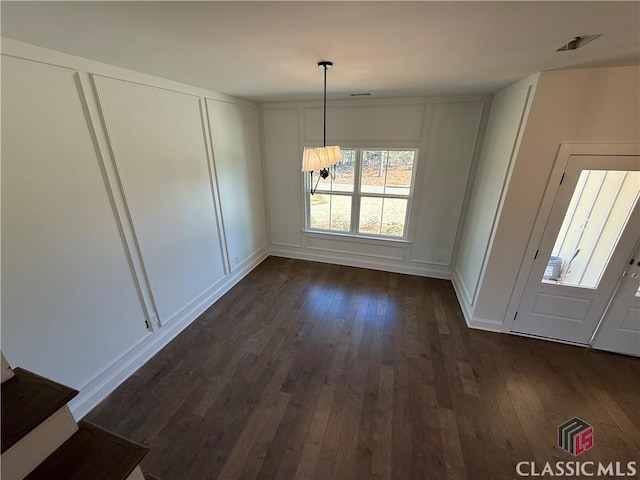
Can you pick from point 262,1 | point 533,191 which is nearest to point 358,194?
point 533,191

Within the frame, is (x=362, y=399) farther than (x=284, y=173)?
No

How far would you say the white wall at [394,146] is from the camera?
3.38 meters

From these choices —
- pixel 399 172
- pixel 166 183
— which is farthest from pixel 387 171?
pixel 166 183

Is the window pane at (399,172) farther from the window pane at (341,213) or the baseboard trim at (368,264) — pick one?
the baseboard trim at (368,264)

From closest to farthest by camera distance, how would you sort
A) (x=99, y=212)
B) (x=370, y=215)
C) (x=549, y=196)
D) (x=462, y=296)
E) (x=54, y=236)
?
1. (x=54, y=236)
2. (x=99, y=212)
3. (x=549, y=196)
4. (x=462, y=296)
5. (x=370, y=215)

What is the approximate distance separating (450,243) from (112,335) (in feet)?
13.5

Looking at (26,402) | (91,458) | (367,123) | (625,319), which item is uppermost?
(367,123)

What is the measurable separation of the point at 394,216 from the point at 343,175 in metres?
1.02

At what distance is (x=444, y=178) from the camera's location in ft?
11.8

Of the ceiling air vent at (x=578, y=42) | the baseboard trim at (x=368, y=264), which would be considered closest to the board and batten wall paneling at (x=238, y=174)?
the baseboard trim at (x=368, y=264)

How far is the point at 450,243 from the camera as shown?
387cm

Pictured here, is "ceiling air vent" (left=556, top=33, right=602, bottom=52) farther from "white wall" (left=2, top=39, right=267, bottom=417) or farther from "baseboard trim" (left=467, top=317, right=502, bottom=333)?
"white wall" (left=2, top=39, right=267, bottom=417)

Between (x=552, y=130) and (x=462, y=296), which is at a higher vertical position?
(x=552, y=130)

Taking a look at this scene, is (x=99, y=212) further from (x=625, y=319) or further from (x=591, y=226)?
(x=625, y=319)
